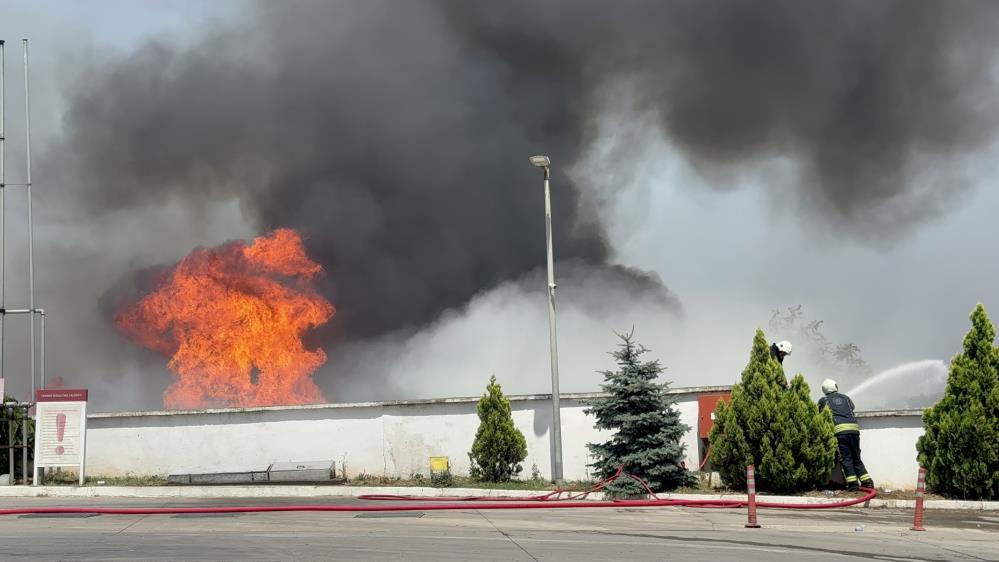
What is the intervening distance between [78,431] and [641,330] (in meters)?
20.6

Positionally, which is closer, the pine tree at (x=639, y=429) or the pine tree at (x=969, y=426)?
the pine tree at (x=969, y=426)

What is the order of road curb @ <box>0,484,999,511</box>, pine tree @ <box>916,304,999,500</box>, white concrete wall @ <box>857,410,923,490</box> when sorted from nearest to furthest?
1. pine tree @ <box>916,304,999,500</box>
2. road curb @ <box>0,484,999,511</box>
3. white concrete wall @ <box>857,410,923,490</box>

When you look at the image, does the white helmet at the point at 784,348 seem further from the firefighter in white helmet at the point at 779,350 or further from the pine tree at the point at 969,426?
the pine tree at the point at 969,426

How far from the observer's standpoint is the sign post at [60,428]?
63.8 ft

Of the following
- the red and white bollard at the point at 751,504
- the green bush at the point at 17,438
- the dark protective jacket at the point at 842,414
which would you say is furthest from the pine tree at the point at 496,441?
the green bush at the point at 17,438

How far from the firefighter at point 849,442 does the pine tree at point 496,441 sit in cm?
584

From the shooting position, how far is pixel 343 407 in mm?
21734

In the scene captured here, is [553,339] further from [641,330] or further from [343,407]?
[641,330]

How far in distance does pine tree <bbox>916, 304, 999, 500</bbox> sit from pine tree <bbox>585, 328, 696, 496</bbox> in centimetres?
410

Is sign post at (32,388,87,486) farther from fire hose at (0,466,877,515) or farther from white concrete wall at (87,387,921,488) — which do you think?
fire hose at (0,466,877,515)

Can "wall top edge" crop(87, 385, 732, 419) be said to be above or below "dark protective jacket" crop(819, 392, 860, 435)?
above

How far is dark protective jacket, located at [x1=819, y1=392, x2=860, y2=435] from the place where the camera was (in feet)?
59.0

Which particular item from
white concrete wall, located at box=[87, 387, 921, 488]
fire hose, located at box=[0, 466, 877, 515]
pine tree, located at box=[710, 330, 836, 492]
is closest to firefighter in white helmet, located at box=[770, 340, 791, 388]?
pine tree, located at box=[710, 330, 836, 492]

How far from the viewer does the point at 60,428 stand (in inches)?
768
